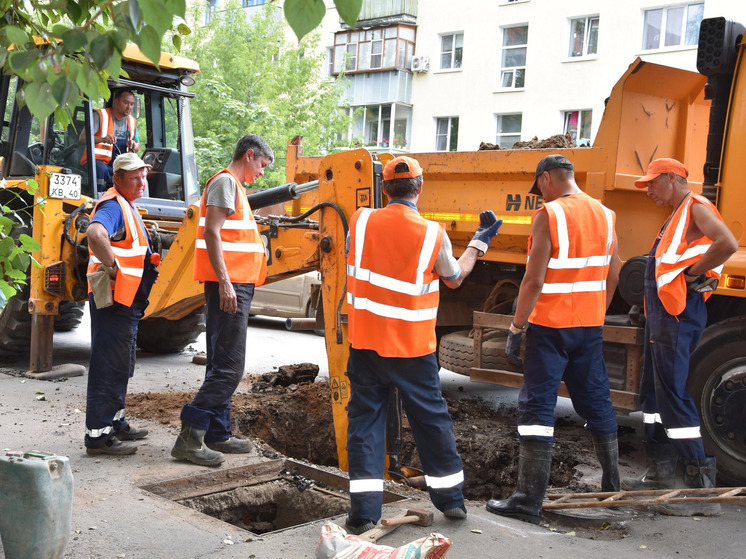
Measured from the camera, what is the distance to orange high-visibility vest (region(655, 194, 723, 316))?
15.3ft

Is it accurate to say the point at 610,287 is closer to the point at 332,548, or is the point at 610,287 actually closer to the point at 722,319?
the point at 722,319

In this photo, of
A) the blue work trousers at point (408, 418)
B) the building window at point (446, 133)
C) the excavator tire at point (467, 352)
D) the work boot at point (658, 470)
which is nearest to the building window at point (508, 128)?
the building window at point (446, 133)

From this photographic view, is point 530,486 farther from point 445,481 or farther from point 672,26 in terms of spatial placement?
point 672,26

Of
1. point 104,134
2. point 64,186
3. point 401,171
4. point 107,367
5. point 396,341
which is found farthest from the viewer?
point 104,134

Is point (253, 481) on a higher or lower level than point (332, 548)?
lower

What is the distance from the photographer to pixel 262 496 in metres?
4.63

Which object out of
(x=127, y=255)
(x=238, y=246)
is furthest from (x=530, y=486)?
(x=127, y=255)

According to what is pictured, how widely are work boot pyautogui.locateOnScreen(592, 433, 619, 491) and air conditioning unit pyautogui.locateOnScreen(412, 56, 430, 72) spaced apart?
22.9 metres

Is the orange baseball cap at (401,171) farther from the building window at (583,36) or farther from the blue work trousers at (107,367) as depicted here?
the building window at (583,36)

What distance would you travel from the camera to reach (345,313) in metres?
4.77

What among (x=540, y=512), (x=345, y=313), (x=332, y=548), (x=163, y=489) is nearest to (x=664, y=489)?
(x=540, y=512)

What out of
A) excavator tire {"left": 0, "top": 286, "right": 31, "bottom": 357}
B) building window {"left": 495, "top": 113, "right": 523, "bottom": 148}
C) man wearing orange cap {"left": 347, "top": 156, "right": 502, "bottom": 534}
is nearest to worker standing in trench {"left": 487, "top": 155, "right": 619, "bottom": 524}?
man wearing orange cap {"left": 347, "top": 156, "right": 502, "bottom": 534}

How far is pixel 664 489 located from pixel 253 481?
2417 mm

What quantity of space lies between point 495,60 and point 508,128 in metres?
2.10
